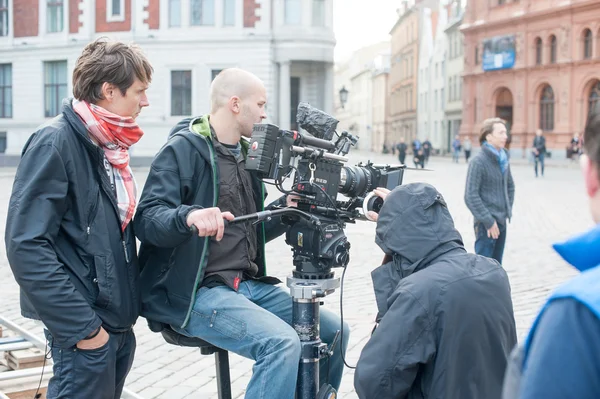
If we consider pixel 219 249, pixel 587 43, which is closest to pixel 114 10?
pixel 587 43

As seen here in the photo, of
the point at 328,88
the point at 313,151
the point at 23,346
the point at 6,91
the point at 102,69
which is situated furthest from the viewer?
the point at 6,91

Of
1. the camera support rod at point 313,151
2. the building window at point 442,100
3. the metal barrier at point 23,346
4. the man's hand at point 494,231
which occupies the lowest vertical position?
the metal barrier at point 23,346

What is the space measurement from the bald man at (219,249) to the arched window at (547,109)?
49.5 metres

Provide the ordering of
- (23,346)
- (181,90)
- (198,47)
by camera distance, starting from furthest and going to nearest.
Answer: (181,90) < (198,47) < (23,346)

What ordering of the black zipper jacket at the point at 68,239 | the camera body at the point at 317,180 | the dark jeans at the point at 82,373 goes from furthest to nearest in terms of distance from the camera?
the camera body at the point at 317,180 < the dark jeans at the point at 82,373 < the black zipper jacket at the point at 68,239

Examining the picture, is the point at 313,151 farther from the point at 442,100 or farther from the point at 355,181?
the point at 442,100

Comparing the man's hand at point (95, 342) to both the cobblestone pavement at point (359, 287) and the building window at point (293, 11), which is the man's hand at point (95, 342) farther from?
the building window at point (293, 11)

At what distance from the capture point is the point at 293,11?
120ft

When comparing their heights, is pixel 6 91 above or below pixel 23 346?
above

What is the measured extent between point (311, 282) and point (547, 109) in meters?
51.0

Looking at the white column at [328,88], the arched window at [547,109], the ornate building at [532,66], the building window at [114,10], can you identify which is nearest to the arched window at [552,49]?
the ornate building at [532,66]

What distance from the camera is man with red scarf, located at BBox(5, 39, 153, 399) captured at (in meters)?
2.96

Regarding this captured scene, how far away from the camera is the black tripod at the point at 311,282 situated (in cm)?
338

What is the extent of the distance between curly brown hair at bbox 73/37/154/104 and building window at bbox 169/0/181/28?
115 feet
